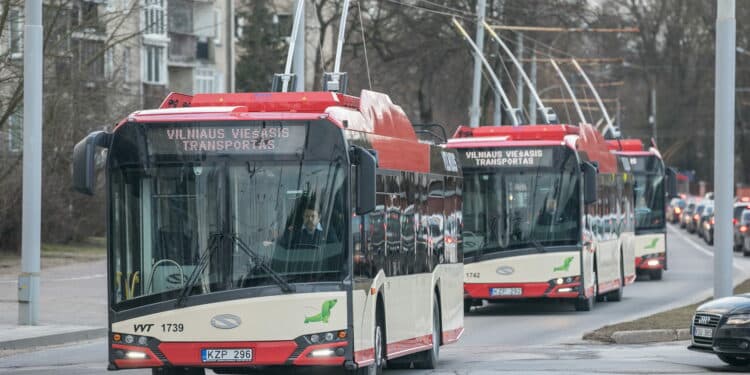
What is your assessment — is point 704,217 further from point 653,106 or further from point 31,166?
point 31,166

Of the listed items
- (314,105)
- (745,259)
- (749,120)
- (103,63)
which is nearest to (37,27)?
(314,105)

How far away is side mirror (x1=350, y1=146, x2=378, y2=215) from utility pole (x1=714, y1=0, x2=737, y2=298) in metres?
9.60

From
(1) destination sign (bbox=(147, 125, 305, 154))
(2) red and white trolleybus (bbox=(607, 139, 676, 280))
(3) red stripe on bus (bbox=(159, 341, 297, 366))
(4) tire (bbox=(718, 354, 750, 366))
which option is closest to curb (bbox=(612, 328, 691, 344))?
(4) tire (bbox=(718, 354, 750, 366))

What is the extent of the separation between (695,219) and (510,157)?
54.3 meters

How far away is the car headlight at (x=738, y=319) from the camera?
1513cm

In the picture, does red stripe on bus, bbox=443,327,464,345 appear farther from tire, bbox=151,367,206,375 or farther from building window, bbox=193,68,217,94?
building window, bbox=193,68,217,94

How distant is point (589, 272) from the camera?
82.4 ft

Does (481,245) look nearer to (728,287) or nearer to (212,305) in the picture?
(728,287)

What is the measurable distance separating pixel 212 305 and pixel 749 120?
265ft

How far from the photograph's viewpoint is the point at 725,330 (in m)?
15.2

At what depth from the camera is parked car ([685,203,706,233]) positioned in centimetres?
7219

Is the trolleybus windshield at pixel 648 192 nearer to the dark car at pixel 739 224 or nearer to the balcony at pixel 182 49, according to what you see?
the dark car at pixel 739 224

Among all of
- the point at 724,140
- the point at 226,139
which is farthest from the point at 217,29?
the point at 226,139

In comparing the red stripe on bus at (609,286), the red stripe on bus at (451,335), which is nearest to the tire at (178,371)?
the red stripe on bus at (451,335)
